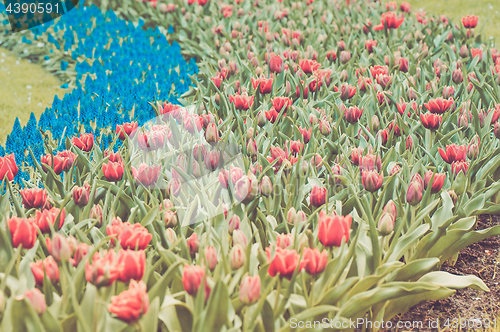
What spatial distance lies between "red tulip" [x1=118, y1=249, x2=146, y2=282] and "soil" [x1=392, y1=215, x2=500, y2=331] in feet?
4.44

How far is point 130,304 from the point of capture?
137cm

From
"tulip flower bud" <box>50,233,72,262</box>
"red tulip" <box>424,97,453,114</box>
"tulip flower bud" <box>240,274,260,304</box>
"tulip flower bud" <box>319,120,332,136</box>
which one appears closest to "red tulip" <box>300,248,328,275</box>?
"tulip flower bud" <box>240,274,260,304</box>

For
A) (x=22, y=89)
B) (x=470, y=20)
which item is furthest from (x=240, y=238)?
(x=22, y=89)

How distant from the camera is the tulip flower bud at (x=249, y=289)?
1.54 m

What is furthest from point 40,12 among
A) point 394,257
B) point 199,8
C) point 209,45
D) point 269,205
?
point 394,257

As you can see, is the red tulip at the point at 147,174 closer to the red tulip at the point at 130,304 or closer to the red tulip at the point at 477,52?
the red tulip at the point at 130,304

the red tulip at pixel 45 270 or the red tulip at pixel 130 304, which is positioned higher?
the red tulip at pixel 130 304

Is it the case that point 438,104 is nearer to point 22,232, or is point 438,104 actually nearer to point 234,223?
point 234,223

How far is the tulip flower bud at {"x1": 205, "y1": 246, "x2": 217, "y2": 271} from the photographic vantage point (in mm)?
1717

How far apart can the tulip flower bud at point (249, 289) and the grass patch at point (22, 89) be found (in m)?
4.19

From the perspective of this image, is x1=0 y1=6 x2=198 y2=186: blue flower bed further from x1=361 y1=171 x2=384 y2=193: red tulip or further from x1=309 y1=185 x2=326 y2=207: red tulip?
x1=361 y1=171 x2=384 y2=193: red tulip

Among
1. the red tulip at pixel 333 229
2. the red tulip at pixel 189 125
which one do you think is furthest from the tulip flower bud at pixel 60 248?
the red tulip at pixel 189 125

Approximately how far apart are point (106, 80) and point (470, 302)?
368 cm

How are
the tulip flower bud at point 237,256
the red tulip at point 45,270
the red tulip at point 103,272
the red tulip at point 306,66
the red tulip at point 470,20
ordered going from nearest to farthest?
the red tulip at point 103,272 < the red tulip at point 45,270 < the tulip flower bud at point 237,256 < the red tulip at point 306,66 < the red tulip at point 470,20
